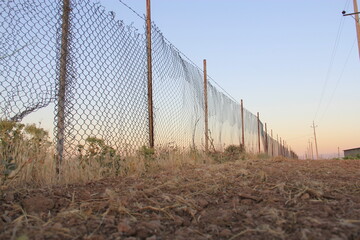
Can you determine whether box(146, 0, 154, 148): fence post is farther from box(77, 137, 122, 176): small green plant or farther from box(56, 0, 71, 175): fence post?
box(56, 0, 71, 175): fence post

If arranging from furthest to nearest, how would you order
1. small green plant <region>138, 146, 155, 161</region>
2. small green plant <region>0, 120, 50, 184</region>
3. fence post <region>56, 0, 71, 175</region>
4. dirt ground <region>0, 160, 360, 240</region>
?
small green plant <region>138, 146, 155, 161</region> < fence post <region>56, 0, 71, 175</region> < small green plant <region>0, 120, 50, 184</region> < dirt ground <region>0, 160, 360, 240</region>

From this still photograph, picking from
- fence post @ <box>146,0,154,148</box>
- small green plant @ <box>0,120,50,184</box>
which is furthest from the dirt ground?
fence post @ <box>146,0,154,148</box>

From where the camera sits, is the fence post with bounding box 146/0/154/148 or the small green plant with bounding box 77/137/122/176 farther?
the fence post with bounding box 146/0/154/148

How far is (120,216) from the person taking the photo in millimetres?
1613

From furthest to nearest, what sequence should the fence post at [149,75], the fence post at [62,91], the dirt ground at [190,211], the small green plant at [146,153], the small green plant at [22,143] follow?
the fence post at [149,75], the small green plant at [146,153], the fence post at [62,91], the small green plant at [22,143], the dirt ground at [190,211]

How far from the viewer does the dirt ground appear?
1334 mm

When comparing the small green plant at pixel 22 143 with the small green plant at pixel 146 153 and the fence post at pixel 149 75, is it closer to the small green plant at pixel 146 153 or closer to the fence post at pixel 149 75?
the small green plant at pixel 146 153

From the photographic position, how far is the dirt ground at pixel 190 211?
133cm

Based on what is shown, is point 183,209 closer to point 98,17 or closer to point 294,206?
point 294,206

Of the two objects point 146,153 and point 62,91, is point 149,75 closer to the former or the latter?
point 146,153

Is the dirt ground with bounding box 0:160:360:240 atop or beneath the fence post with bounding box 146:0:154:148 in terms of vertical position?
beneath

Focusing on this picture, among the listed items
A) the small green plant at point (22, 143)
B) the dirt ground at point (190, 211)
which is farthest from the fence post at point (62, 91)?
the dirt ground at point (190, 211)

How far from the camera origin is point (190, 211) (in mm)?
1693

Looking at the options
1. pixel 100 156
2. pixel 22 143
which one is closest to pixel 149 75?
pixel 100 156
